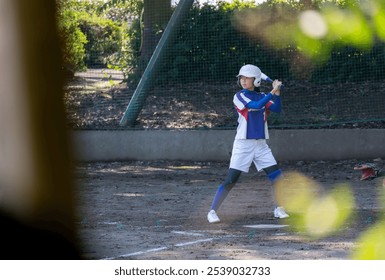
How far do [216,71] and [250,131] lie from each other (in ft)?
22.7

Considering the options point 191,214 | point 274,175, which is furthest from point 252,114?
point 191,214

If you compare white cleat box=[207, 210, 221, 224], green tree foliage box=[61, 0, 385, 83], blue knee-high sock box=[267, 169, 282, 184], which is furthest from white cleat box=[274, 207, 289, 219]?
green tree foliage box=[61, 0, 385, 83]

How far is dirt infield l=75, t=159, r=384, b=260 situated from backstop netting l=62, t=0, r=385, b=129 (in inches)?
55.1

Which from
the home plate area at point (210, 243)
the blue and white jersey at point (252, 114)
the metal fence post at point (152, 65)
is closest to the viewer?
the home plate area at point (210, 243)

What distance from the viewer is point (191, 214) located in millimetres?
11305

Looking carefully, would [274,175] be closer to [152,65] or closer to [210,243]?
[210,243]

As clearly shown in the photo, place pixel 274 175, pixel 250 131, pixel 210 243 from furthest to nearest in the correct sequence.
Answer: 1. pixel 274 175
2. pixel 250 131
3. pixel 210 243

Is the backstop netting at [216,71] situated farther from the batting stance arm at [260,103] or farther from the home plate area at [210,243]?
the home plate area at [210,243]

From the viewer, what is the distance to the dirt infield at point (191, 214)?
342 inches

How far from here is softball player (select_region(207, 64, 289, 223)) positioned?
10.5 metres

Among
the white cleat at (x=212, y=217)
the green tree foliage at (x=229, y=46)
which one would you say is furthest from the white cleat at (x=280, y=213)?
the green tree foliage at (x=229, y=46)

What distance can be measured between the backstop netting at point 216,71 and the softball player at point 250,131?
6.31 meters

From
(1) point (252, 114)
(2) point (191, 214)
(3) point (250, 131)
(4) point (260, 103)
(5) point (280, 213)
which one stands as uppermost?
(4) point (260, 103)

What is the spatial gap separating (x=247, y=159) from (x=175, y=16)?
6.85 meters
